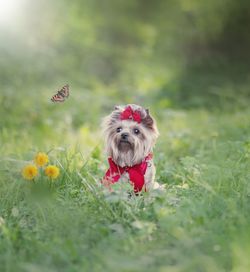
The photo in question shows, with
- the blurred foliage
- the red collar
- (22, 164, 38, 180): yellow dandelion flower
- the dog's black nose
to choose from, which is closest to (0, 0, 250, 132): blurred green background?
the blurred foliage

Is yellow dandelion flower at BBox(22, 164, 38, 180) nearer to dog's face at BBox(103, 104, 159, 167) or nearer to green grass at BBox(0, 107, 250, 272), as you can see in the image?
green grass at BBox(0, 107, 250, 272)

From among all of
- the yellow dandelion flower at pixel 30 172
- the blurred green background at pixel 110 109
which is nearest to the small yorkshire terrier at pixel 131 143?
the blurred green background at pixel 110 109


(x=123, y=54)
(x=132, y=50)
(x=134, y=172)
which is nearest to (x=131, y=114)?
(x=134, y=172)

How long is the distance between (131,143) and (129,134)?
8 cm

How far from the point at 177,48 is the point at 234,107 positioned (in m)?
9.24

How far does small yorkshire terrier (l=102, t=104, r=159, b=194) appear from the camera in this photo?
18.0 ft

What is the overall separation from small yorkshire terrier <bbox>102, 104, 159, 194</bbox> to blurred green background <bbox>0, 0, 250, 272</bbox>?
23 cm

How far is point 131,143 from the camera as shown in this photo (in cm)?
548

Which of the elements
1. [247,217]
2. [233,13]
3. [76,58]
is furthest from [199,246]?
[233,13]

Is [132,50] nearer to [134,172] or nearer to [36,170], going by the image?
[134,172]

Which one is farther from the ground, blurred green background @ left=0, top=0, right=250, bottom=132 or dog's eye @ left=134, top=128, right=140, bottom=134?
blurred green background @ left=0, top=0, right=250, bottom=132

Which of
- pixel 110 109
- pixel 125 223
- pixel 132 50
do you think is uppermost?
pixel 132 50

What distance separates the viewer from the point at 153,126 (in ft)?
18.3

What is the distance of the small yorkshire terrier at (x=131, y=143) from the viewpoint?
5.48 meters
